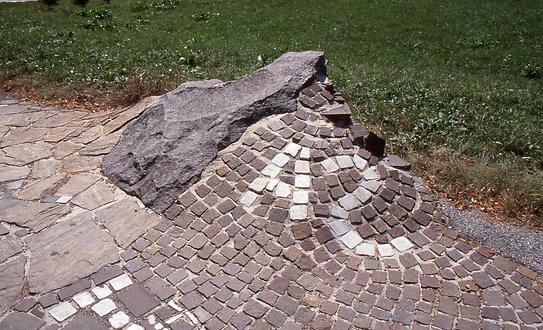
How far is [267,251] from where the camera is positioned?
15.9 feet

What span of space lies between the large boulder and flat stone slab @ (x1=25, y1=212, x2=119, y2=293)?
2.20 ft

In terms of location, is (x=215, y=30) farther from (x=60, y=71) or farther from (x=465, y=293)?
(x=465, y=293)

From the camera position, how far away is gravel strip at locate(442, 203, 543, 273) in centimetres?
486

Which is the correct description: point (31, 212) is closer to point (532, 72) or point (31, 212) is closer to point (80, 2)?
point (532, 72)

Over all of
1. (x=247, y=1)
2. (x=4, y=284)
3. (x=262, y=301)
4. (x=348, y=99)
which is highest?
(x=4, y=284)

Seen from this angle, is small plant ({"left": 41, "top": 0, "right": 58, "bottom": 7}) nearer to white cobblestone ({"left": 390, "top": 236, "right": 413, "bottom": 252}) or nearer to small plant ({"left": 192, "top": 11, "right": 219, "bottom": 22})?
small plant ({"left": 192, "top": 11, "right": 219, "bottom": 22})

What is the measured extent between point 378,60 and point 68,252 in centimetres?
968

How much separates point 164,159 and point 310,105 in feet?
5.92

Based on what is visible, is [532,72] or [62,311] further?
[532,72]

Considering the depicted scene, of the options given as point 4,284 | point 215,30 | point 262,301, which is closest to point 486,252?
point 262,301

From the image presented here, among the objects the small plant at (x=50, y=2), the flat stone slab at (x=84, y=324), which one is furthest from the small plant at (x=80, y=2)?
the flat stone slab at (x=84, y=324)

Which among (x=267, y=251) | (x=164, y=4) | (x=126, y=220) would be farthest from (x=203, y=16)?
(x=267, y=251)

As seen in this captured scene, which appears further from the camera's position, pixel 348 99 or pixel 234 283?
pixel 348 99

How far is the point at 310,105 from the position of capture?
5.96m
